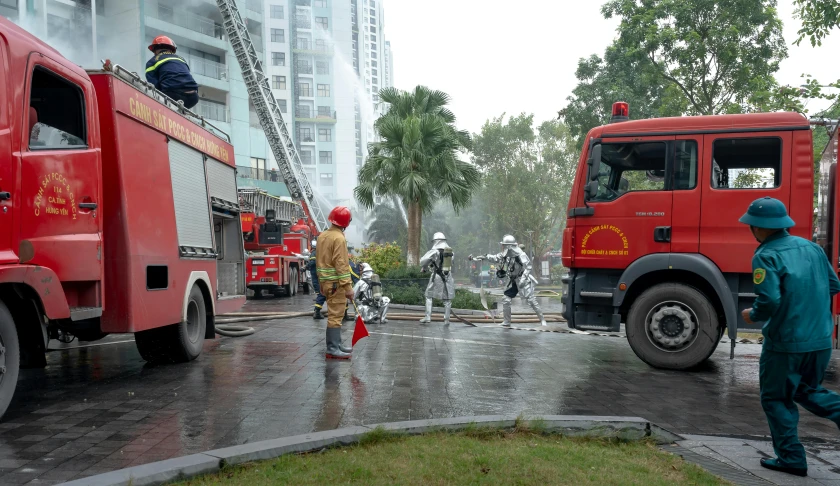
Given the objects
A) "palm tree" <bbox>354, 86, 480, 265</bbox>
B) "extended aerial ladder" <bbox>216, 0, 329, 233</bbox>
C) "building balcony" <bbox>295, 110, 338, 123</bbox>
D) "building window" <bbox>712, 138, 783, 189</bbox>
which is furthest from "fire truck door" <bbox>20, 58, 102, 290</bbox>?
"building balcony" <bbox>295, 110, 338, 123</bbox>

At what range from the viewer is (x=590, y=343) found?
1178 centimetres

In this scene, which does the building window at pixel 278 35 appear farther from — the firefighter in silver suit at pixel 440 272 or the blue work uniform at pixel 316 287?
the firefighter in silver suit at pixel 440 272

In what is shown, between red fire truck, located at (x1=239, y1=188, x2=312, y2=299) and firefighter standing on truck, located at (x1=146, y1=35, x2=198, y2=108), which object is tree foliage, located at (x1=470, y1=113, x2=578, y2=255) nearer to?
red fire truck, located at (x1=239, y1=188, x2=312, y2=299)

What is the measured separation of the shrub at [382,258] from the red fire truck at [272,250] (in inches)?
84.2

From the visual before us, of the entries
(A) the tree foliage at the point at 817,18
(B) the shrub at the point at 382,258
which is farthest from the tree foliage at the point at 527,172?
(A) the tree foliage at the point at 817,18

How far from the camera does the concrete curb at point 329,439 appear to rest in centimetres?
379

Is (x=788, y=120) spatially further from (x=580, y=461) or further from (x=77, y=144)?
(x=77, y=144)

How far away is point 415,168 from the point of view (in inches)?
995

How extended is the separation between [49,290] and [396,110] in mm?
21827

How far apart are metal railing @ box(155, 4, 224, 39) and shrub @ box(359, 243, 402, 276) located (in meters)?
20.2

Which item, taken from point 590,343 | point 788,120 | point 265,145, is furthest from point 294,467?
point 265,145

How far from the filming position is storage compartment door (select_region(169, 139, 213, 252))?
26.6 feet

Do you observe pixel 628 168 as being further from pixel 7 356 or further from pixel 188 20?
pixel 188 20

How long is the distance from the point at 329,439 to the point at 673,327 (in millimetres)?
5307
